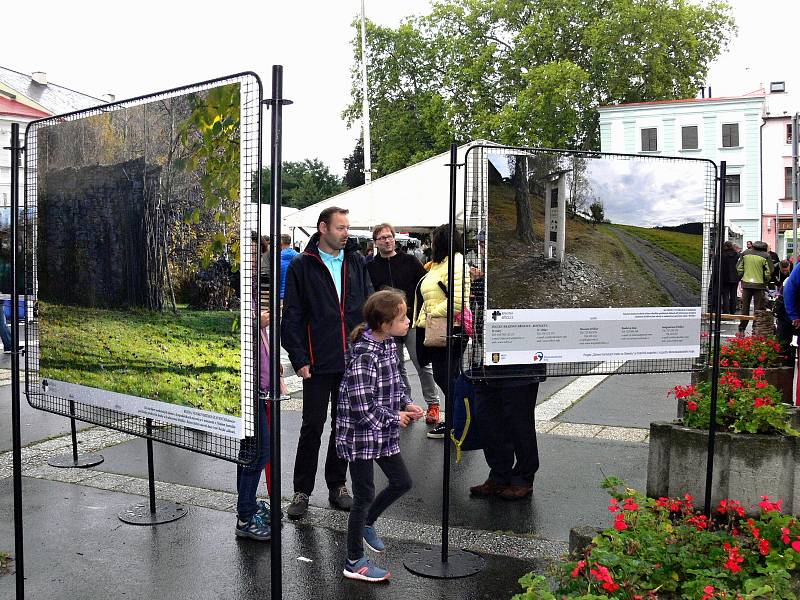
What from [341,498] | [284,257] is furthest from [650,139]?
[341,498]

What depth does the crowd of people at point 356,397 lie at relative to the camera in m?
4.22

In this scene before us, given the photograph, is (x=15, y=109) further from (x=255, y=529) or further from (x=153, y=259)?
(x=153, y=259)

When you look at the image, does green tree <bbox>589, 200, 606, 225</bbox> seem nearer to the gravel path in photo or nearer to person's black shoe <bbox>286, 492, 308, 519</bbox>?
the gravel path in photo

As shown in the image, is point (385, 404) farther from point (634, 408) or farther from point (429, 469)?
point (634, 408)

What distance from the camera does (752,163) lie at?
48.2 metres

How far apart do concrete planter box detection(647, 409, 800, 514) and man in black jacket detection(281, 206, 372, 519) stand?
79.5 inches

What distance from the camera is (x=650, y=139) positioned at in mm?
49281

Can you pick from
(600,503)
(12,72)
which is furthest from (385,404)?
(12,72)

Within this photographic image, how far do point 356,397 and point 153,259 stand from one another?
124 centimetres

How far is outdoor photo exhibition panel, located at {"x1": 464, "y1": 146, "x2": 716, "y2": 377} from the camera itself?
14.2ft

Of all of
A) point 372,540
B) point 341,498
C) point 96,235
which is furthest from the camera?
point 341,498

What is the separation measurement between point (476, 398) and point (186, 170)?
2922 millimetres

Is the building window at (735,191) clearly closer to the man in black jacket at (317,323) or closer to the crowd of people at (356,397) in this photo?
the crowd of people at (356,397)

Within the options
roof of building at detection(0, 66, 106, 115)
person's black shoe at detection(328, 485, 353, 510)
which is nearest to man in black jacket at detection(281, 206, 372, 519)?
person's black shoe at detection(328, 485, 353, 510)
